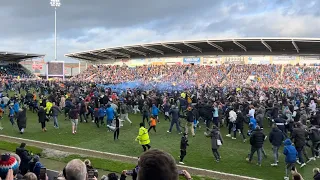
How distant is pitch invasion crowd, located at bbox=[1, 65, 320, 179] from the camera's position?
11102 mm

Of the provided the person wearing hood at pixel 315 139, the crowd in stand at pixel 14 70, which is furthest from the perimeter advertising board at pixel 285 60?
the crowd in stand at pixel 14 70

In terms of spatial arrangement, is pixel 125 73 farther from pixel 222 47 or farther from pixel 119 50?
pixel 222 47

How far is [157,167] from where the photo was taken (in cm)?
190

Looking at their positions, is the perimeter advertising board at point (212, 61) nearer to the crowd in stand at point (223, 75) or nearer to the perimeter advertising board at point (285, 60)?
the crowd in stand at point (223, 75)

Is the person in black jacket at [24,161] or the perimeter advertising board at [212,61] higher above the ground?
the perimeter advertising board at [212,61]

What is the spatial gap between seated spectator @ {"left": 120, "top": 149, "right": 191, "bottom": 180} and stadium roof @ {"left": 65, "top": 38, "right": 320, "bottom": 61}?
46.5 meters

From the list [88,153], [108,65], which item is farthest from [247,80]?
[88,153]

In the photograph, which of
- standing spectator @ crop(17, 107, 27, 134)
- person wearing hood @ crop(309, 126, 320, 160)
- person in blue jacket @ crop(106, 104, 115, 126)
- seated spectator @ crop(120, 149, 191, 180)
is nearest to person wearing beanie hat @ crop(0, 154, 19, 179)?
seated spectator @ crop(120, 149, 191, 180)

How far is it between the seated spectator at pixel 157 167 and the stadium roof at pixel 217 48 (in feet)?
153

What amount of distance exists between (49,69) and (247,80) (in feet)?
105

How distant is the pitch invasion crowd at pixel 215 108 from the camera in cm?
1110

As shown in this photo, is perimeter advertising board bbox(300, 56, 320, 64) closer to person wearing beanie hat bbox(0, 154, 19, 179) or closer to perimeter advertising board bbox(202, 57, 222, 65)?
perimeter advertising board bbox(202, 57, 222, 65)

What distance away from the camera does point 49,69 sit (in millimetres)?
52875

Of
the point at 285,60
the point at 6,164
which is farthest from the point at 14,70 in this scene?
the point at 6,164
